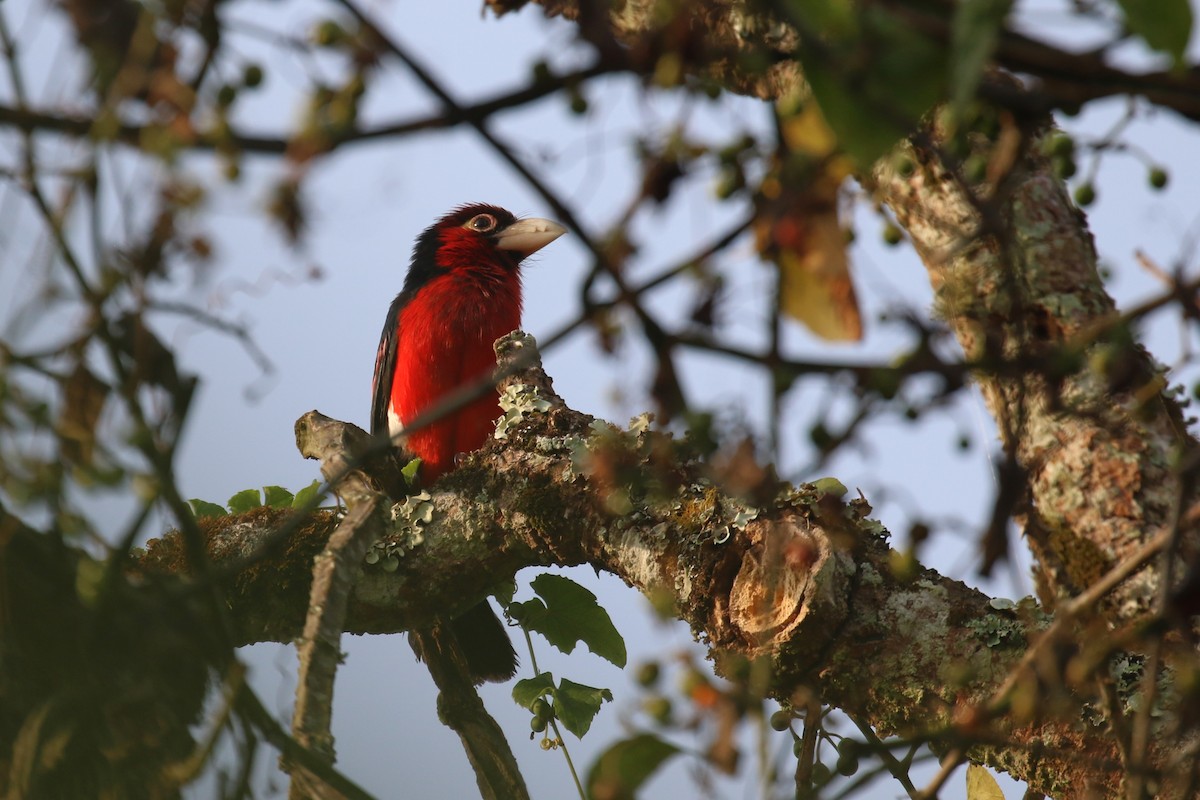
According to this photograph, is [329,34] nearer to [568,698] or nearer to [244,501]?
[568,698]

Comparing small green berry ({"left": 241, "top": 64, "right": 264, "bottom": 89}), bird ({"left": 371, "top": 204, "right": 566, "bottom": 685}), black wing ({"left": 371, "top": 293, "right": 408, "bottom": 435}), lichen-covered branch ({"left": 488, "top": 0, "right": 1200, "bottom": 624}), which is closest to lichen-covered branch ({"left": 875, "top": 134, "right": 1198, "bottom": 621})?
lichen-covered branch ({"left": 488, "top": 0, "right": 1200, "bottom": 624})

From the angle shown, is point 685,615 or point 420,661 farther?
point 420,661

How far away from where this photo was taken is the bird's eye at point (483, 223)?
18.6 feet

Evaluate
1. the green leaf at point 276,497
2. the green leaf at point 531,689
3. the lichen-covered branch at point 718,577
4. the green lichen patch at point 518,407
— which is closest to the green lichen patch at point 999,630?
the lichen-covered branch at point 718,577

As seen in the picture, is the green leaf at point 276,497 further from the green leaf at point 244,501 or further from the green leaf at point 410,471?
the green leaf at point 410,471

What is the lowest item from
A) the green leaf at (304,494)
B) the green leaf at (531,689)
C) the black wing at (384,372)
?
the green leaf at (531,689)

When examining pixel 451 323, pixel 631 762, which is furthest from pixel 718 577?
pixel 451 323

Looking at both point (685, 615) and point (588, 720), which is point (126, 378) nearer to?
point (685, 615)

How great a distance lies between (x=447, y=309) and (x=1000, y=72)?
138 inches

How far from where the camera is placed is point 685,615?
97.2 inches

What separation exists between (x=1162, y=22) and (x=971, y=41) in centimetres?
12

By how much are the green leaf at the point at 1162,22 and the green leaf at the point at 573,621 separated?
223cm

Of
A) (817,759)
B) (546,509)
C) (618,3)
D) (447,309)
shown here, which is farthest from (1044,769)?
(447,309)

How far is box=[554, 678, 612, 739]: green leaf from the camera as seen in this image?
266 cm
